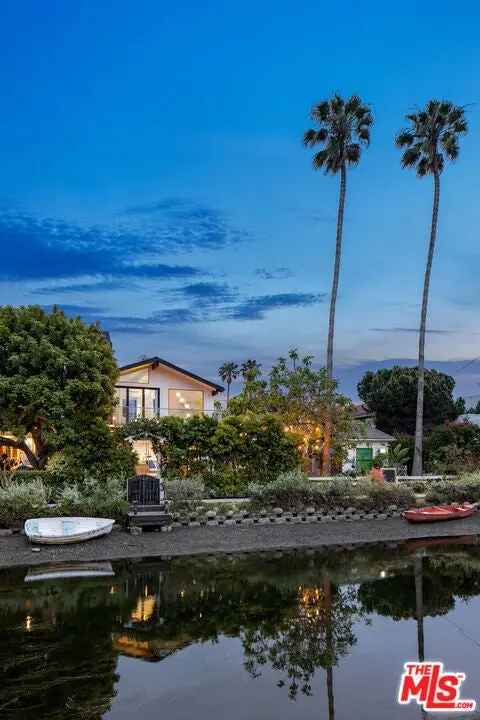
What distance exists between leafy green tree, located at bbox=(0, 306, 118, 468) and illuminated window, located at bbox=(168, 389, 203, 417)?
10680 millimetres

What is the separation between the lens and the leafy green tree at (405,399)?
201 ft

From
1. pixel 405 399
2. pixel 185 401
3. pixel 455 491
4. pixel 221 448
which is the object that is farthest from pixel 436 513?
pixel 405 399

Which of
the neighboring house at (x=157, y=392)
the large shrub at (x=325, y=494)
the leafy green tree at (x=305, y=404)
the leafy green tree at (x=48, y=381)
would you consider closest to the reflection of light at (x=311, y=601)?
the large shrub at (x=325, y=494)

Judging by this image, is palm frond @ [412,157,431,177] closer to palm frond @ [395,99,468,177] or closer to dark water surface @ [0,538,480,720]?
palm frond @ [395,99,468,177]

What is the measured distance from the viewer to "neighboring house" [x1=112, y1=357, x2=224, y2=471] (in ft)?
120

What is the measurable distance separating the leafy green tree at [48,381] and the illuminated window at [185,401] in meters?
10.7

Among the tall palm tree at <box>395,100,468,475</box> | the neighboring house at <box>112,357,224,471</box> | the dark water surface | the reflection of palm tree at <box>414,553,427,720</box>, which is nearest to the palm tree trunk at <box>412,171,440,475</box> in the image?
the tall palm tree at <box>395,100,468,475</box>

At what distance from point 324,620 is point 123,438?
15.0 meters

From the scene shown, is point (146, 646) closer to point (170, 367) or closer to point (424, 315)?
point (170, 367)

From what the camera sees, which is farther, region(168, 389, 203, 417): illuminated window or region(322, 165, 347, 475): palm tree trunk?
region(168, 389, 203, 417): illuminated window

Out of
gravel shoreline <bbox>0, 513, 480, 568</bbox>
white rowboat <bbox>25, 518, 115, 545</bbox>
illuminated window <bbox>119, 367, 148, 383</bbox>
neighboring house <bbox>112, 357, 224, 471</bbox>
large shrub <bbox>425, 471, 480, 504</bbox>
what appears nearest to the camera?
gravel shoreline <bbox>0, 513, 480, 568</bbox>

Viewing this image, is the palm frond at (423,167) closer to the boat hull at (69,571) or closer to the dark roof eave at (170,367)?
the dark roof eave at (170,367)

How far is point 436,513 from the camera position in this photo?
24.4 meters

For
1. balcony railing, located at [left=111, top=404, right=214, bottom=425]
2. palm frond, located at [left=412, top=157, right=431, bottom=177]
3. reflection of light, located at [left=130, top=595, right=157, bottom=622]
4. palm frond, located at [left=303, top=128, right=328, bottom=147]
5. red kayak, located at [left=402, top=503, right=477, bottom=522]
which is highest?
palm frond, located at [left=303, top=128, right=328, bottom=147]
